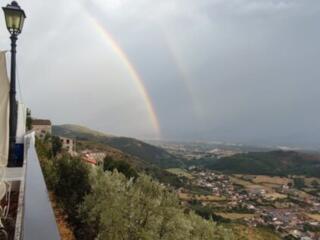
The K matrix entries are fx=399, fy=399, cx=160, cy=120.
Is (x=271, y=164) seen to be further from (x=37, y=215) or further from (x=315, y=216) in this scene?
(x=37, y=215)

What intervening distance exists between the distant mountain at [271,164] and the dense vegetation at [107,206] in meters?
154

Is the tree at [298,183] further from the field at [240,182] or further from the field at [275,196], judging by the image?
the field at [275,196]

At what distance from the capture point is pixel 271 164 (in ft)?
599

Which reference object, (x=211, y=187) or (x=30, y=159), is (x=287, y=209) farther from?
(x=30, y=159)

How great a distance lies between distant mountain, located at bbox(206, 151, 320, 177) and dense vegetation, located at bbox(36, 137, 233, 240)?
154 meters

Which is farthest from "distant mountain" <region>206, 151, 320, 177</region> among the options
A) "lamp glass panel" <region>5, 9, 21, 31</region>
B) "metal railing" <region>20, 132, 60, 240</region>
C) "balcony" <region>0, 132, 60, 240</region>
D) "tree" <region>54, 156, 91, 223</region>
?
"metal railing" <region>20, 132, 60, 240</region>

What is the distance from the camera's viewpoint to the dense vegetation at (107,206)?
10.7m

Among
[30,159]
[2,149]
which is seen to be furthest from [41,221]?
[30,159]

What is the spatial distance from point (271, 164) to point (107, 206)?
180m

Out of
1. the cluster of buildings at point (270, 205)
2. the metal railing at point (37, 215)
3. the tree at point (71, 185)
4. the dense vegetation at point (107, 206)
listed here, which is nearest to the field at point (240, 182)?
the cluster of buildings at point (270, 205)

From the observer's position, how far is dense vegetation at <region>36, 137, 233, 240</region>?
1073 centimetres

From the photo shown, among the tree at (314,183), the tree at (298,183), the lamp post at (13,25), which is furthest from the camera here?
the tree at (314,183)

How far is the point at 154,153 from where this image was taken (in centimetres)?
19750

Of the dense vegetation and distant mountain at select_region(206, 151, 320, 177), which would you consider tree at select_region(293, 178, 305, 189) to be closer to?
distant mountain at select_region(206, 151, 320, 177)
